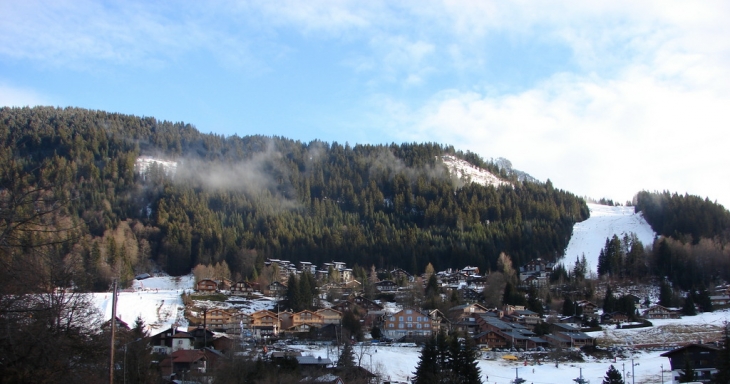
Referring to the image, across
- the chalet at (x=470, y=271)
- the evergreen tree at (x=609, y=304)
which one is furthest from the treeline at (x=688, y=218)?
the evergreen tree at (x=609, y=304)

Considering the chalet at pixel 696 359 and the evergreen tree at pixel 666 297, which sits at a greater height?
the evergreen tree at pixel 666 297

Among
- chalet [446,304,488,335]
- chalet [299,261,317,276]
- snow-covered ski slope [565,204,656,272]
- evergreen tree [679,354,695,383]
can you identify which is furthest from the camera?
snow-covered ski slope [565,204,656,272]

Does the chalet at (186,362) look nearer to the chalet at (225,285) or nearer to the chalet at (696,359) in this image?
the chalet at (696,359)

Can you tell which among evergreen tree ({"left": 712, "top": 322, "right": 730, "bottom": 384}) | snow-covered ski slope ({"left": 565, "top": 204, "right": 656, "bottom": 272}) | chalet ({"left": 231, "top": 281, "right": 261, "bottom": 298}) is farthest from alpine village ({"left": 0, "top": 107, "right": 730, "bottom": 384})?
snow-covered ski slope ({"left": 565, "top": 204, "right": 656, "bottom": 272})

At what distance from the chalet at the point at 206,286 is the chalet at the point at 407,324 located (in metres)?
26.1

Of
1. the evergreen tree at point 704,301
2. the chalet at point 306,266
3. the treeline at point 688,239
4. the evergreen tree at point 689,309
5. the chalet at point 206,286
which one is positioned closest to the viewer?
the evergreen tree at point 689,309

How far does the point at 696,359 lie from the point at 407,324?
2645 centimetres

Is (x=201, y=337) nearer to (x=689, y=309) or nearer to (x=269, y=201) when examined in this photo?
(x=689, y=309)

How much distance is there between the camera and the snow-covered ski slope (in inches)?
4021

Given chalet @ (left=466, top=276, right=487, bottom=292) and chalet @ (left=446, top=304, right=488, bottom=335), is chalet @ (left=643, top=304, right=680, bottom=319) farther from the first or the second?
chalet @ (left=466, top=276, right=487, bottom=292)

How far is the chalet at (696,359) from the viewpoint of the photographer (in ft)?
125

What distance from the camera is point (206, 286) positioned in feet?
249

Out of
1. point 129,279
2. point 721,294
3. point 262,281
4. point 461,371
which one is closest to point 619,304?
point 721,294

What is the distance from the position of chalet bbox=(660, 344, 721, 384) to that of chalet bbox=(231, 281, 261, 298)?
167 feet
